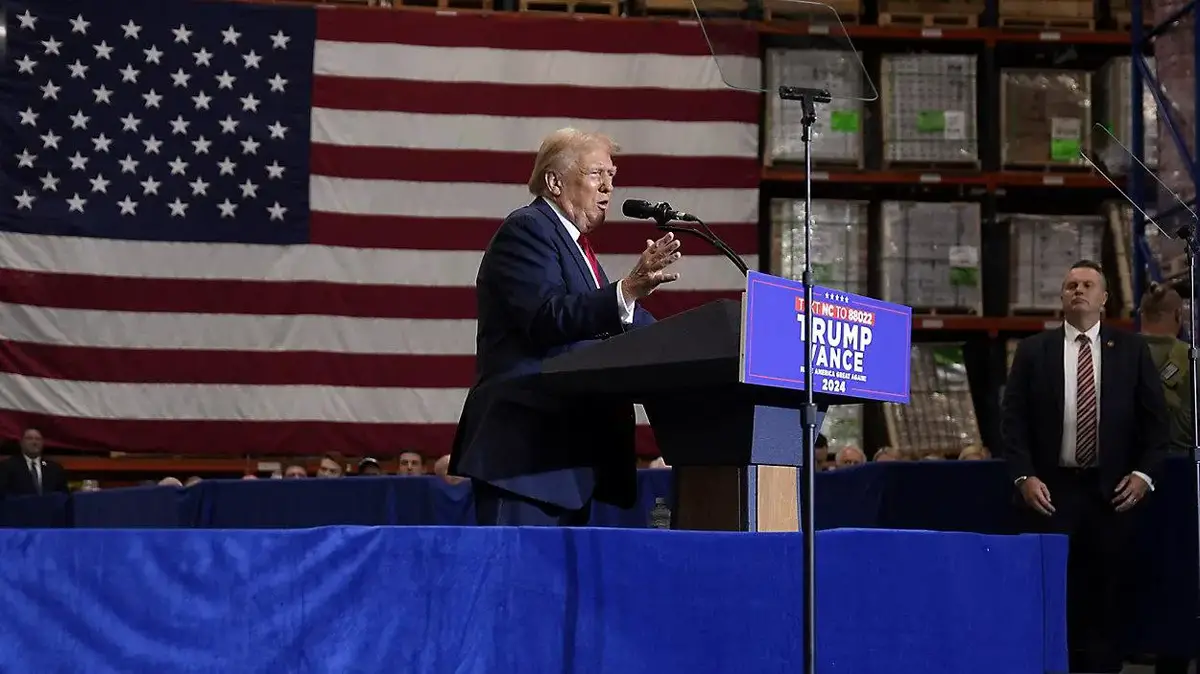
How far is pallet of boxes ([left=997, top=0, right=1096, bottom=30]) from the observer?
13.2m

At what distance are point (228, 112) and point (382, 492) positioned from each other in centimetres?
444

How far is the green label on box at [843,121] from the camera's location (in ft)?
41.7

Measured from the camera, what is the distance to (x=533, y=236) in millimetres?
4340

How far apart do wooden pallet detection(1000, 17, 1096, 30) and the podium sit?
9.61 m

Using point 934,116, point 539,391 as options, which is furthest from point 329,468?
point 539,391

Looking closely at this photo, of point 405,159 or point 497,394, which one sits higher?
point 405,159

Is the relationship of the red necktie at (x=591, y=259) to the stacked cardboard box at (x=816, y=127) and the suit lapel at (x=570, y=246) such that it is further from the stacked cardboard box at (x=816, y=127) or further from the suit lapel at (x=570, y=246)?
the stacked cardboard box at (x=816, y=127)

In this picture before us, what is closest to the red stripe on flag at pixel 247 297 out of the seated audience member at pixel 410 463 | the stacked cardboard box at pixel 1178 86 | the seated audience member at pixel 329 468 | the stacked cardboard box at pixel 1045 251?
the seated audience member at pixel 410 463

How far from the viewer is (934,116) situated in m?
12.8

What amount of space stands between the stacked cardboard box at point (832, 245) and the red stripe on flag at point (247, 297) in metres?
0.70

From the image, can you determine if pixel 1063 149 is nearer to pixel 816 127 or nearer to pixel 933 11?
pixel 933 11

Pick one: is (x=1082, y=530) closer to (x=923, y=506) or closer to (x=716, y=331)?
(x=923, y=506)

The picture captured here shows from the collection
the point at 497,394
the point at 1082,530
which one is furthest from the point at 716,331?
the point at 1082,530

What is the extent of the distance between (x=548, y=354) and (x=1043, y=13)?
33.3 feet
